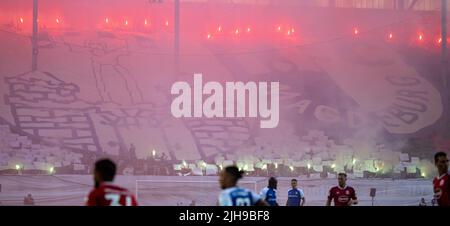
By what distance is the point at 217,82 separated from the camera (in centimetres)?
1294

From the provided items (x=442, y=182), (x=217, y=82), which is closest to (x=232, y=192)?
(x=442, y=182)

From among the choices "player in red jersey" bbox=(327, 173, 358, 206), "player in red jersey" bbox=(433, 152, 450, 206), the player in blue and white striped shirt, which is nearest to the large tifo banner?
"player in red jersey" bbox=(327, 173, 358, 206)

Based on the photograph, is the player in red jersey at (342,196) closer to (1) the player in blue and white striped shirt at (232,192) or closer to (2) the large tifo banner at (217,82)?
(2) the large tifo banner at (217,82)

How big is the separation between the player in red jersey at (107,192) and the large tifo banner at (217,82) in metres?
7.02

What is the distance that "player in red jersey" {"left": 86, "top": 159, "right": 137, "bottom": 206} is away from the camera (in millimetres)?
5727

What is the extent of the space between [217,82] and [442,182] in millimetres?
5270

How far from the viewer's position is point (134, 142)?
1301cm

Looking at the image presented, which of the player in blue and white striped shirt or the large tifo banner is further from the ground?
the large tifo banner

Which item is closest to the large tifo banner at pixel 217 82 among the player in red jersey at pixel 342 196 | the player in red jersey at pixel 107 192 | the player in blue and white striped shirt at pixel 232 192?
→ the player in red jersey at pixel 342 196

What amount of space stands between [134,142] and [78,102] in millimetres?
1132

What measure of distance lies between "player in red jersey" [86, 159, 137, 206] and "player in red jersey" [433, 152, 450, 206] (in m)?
3.90

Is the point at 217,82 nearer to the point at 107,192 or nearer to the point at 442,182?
the point at 442,182

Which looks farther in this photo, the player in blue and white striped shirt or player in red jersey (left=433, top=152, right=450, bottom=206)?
player in red jersey (left=433, top=152, right=450, bottom=206)

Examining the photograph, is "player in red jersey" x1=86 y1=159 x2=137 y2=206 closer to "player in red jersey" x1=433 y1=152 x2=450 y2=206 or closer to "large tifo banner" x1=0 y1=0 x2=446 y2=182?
"player in red jersey" x1=433 y1=152 x2=450 y2=206
